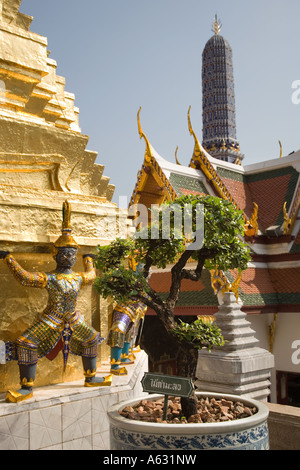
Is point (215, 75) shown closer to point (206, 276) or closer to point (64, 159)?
point (206, 276)

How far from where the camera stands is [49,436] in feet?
10.7

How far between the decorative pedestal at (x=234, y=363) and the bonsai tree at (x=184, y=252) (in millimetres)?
3295

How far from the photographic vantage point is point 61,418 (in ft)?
10.9

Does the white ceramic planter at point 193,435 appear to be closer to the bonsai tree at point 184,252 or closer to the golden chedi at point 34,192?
the bonsai tree at point 184,252

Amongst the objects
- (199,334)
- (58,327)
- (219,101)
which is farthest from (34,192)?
(219,101)

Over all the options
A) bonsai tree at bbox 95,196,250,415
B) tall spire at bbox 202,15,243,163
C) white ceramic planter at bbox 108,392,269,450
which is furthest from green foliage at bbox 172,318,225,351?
tall spire at bbox 202,15,243,163

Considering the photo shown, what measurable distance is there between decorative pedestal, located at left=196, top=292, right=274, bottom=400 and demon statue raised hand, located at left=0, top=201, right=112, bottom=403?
2914 millimetres

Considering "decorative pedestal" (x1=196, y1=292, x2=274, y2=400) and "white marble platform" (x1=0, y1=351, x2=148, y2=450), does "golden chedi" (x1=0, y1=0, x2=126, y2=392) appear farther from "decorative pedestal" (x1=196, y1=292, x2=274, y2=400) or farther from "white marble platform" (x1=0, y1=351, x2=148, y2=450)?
"decorative pedestal" (x1=196, y1=292, x2=274, y2=400)

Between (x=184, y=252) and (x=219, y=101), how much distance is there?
93.5 ft

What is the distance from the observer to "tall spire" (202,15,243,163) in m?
29.5

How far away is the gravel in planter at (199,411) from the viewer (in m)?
2.81

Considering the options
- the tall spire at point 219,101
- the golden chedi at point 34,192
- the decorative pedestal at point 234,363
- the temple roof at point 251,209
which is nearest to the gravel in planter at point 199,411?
the golden chedi at point 34,192
